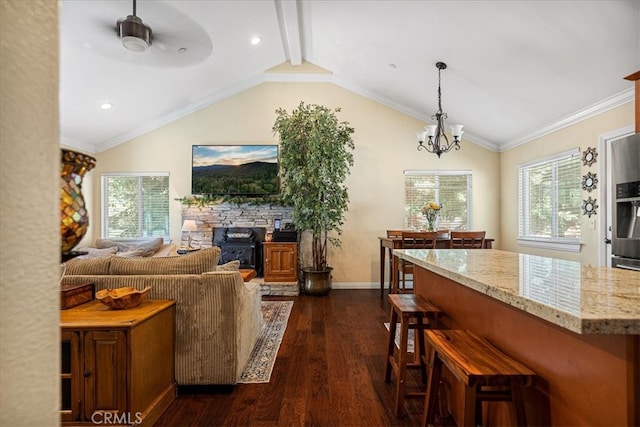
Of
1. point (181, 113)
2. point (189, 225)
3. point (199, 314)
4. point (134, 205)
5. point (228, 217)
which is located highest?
point (181, 113)

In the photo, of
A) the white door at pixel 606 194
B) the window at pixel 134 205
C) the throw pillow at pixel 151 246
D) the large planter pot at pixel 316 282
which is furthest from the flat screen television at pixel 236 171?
the white door at pixel 606 194

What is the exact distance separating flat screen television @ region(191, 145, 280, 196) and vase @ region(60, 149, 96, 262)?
5042mm

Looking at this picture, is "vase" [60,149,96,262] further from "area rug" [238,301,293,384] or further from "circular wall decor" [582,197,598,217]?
"circular wall decor" [582,197,598,217]

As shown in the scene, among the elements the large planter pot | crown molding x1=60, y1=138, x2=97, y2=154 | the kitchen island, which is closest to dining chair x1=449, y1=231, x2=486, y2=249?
the large planter pot

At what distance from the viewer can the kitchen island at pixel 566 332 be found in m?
0.86

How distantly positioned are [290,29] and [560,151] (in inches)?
161

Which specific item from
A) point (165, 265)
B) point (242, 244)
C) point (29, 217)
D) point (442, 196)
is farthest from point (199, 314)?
point (442, 196)

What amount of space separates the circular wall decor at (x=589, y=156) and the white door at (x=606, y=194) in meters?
0.11

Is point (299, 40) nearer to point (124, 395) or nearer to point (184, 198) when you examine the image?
point (184, 198)

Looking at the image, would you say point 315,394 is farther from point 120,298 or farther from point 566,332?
point 566,332

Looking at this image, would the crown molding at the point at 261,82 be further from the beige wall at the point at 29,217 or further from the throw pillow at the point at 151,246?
the beige wall at the point at 29,217

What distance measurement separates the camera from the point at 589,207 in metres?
3.86

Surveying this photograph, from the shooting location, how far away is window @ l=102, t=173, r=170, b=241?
6.07 meters

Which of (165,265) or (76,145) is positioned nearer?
(165,265)
